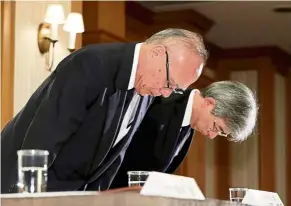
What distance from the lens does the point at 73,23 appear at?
4141 mm

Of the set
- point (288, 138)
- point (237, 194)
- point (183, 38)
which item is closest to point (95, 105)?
point (183, 38)

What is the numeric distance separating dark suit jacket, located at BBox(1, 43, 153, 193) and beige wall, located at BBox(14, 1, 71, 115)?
1.83m

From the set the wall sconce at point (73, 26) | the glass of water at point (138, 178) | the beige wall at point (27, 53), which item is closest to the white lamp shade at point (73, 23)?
the wall sconce at point (73, 26)

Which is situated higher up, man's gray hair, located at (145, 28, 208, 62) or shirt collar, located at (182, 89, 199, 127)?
man's gray hair, located at (145, 28, 208, 62)

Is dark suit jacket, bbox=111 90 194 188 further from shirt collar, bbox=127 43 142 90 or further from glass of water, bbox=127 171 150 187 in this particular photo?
glass of water, bbox=127 171 150 187

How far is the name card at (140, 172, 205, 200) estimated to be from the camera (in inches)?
50.2

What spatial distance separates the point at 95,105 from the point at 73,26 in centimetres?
217

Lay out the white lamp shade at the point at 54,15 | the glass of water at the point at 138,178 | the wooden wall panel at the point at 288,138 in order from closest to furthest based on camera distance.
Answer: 1. the glass of water at the point at 138,178
2. the white lamp shade at the point at 54,15
3. the wooden wall panel at the point at 288,138

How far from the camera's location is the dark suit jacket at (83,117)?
193 centimetres

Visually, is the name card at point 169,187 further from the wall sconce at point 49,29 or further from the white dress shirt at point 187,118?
the wall sconce at point 49,29

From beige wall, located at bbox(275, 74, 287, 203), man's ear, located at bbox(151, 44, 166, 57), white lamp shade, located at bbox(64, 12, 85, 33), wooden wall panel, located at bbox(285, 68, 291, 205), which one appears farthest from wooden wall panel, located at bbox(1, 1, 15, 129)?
wooden wall panel, located at bbox(285, 68, 291, 205)

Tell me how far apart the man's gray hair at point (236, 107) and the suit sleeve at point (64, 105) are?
532 millimetres

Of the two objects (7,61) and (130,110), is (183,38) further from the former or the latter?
(7,61)

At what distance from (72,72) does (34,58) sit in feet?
6.94
